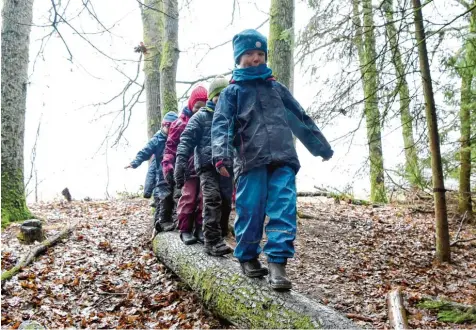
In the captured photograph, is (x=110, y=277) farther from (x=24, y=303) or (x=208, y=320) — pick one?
(x=208, y=320)

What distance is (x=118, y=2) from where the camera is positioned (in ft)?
41.7

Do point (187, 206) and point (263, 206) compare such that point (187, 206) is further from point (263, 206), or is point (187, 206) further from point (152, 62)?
point (152, 62)

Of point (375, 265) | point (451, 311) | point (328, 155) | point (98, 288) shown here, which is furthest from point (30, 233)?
point (451, 311)

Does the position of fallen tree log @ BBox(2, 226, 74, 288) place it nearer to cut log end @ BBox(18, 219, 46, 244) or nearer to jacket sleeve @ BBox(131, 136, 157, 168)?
cut log end @ BBox(18, 219, 46, 244)

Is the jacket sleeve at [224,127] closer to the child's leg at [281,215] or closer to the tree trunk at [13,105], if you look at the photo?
the child's leg at [281,215]

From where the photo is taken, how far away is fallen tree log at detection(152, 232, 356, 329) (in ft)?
11.0

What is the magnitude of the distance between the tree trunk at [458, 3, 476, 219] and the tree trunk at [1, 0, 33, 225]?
27.6ft

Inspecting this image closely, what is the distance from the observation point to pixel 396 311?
4262mm

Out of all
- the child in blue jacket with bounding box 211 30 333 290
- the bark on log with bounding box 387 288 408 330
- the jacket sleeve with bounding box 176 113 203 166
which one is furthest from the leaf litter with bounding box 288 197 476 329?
the jacket sleeve with bounding box 176 113 203 166

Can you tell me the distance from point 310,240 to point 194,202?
263 centimetres

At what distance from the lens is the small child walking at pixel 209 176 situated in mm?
5117

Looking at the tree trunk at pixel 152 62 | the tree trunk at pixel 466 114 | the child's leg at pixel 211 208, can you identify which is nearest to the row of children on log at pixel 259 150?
the child's leg at pixel 211 208

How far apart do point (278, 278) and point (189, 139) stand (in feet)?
8.25

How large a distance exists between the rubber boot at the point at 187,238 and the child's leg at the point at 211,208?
61cm
